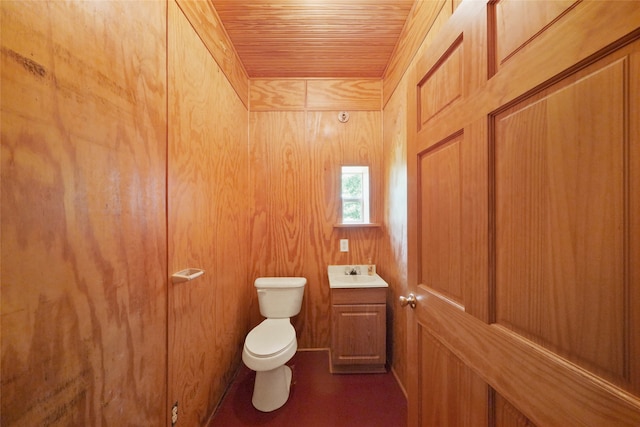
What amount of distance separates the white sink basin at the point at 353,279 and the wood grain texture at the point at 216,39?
1.83m

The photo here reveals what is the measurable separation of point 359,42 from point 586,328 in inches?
81.4

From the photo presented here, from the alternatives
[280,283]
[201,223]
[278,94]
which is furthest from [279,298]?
[278,94]

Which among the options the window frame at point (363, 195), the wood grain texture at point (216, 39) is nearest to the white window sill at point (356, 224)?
the window frame at point (363, 195)

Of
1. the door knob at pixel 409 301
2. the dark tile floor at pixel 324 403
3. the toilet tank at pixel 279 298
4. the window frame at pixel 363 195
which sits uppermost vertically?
the window frame at pixel 363 195

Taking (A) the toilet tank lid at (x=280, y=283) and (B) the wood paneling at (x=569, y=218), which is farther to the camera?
(A) the toilet tank lid at (x=280, y=283)

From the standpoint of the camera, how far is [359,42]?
5.68 feet

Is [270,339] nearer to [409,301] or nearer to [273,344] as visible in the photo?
[273,344]

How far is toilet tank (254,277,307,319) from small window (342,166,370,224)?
0.84m

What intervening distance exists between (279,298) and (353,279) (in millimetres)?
693

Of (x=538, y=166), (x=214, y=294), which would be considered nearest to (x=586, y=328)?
(x=538, y=166)

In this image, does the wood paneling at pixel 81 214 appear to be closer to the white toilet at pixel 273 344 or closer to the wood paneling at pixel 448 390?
the white toilet at pixel 273 344

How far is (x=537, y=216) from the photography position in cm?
50

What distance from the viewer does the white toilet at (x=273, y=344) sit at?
1.40 metres

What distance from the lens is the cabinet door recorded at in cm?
178
